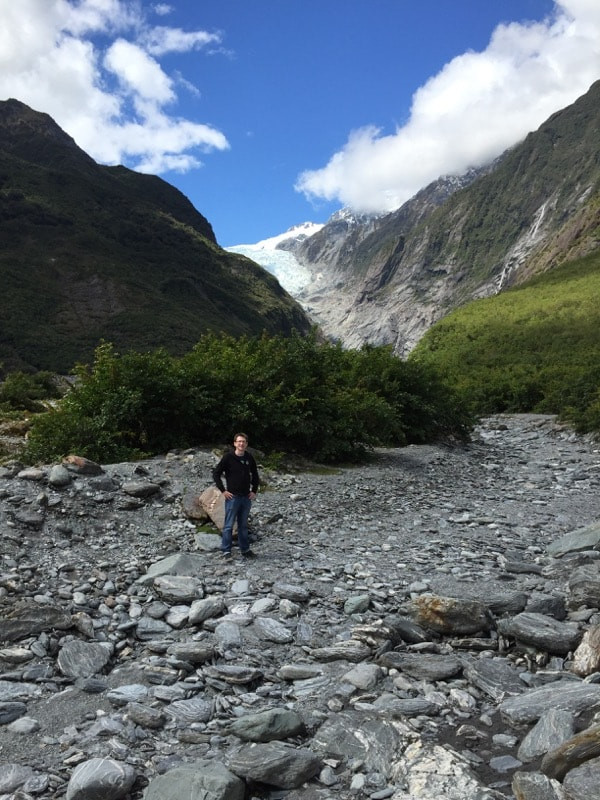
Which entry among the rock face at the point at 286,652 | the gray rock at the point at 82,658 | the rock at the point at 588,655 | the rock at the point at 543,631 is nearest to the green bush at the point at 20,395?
the rock face at the point at 286,652

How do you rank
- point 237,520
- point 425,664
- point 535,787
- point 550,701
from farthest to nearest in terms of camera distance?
point 237,520, point 425,664, point 550,701, point 535,787

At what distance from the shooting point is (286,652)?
6.41 m

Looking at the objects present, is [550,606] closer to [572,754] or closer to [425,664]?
[425,664]

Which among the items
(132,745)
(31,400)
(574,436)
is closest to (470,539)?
(132,745)

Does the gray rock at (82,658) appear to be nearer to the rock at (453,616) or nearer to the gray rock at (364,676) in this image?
the gray rock at (364,676)

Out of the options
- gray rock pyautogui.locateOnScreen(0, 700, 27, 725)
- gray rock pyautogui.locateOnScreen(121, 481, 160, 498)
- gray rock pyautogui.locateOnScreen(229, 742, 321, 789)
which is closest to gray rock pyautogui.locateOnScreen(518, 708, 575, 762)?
gray rock pyautogui.locateOnScreen(229, 742, 321, 789)

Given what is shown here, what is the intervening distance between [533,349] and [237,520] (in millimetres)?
58240

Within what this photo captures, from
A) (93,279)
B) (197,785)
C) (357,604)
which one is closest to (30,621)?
(197,785)

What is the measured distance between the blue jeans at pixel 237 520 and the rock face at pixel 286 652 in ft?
1.20

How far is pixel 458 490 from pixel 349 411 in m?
4.61

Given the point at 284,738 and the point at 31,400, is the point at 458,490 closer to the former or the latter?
the point at 284,738

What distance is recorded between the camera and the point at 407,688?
555 centimetres

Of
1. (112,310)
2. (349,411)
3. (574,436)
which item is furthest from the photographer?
(112,310)

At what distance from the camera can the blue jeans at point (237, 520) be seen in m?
9.62
